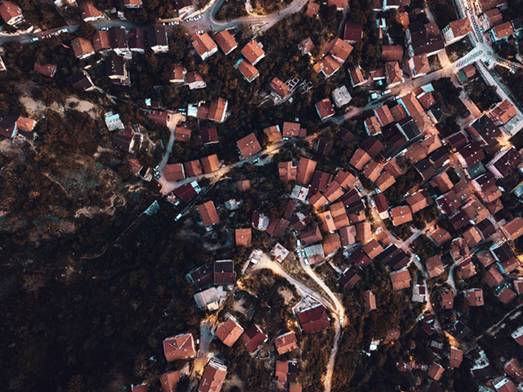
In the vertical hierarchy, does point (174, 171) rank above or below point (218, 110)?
below

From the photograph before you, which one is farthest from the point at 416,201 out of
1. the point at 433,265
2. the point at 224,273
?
the point at 224,273

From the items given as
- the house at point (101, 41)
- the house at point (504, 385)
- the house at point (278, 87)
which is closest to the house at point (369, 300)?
the house at point (504, 385)

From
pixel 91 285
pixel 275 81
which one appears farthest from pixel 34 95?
pixel 275 81

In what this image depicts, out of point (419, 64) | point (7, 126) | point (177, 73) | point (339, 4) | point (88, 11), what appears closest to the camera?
point (7, 126)

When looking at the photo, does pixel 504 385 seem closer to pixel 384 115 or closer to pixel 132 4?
pixel 384 115

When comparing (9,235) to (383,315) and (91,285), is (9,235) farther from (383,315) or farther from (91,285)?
(383,315)

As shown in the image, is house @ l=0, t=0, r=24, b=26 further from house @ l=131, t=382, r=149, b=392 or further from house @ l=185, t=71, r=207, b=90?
house @ l=131, t=382, r=149, b=392

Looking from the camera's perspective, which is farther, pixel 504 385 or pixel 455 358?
pixel 455 358
